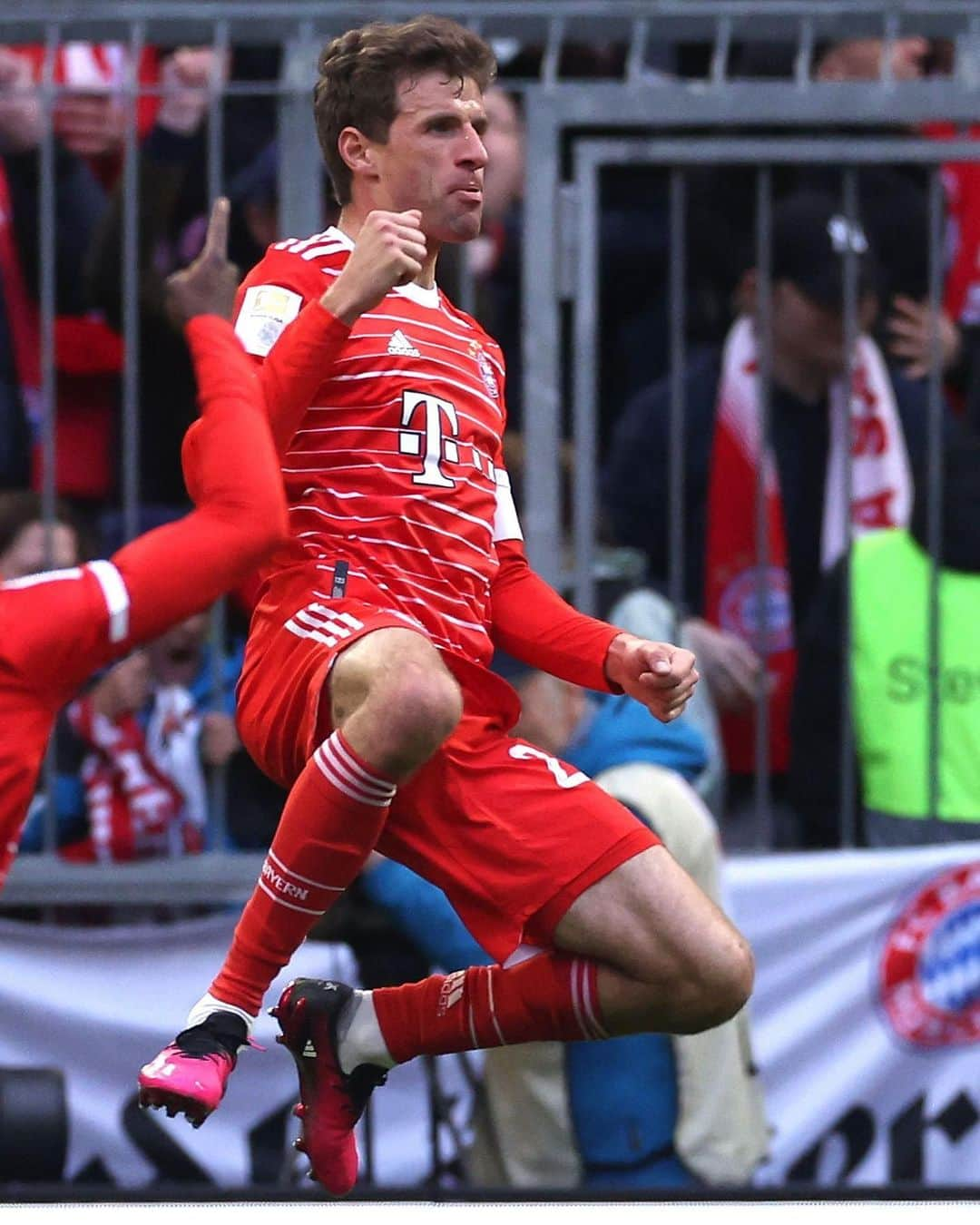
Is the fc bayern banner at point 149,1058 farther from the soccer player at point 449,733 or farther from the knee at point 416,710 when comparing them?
the knee at point 416,710

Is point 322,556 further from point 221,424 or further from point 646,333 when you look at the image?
point 646,333

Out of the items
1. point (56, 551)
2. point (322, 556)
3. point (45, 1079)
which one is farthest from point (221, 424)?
point (56, 551)

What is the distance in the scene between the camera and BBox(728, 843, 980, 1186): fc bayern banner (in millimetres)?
6449

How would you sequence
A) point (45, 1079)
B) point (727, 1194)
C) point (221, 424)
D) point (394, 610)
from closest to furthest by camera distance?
point (221, 424) → point (394, 610) → point (45, 1079) → point (727, 1194)

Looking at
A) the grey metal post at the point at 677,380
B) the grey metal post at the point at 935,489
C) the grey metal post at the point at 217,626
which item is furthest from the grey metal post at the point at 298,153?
the grey metal post at the point at 935,489

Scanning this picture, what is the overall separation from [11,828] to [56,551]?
2.41m

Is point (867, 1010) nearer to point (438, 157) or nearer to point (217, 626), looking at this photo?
point (217, 626)

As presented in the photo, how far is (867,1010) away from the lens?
654cm

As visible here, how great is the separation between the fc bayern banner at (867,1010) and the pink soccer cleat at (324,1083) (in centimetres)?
199

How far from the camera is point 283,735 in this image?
4.49 meters

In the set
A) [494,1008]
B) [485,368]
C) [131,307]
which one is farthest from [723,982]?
[131,307]

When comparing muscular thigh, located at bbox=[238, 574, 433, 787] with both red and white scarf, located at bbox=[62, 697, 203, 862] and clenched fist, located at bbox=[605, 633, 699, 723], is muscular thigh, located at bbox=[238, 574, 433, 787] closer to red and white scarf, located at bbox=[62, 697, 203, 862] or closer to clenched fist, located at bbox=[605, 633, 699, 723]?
clenched fist, located at bbox=[605, 633, 699, 723]

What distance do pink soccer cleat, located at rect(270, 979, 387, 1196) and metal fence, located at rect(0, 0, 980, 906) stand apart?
168 cm

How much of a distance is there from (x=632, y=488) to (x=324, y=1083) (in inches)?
87.3
